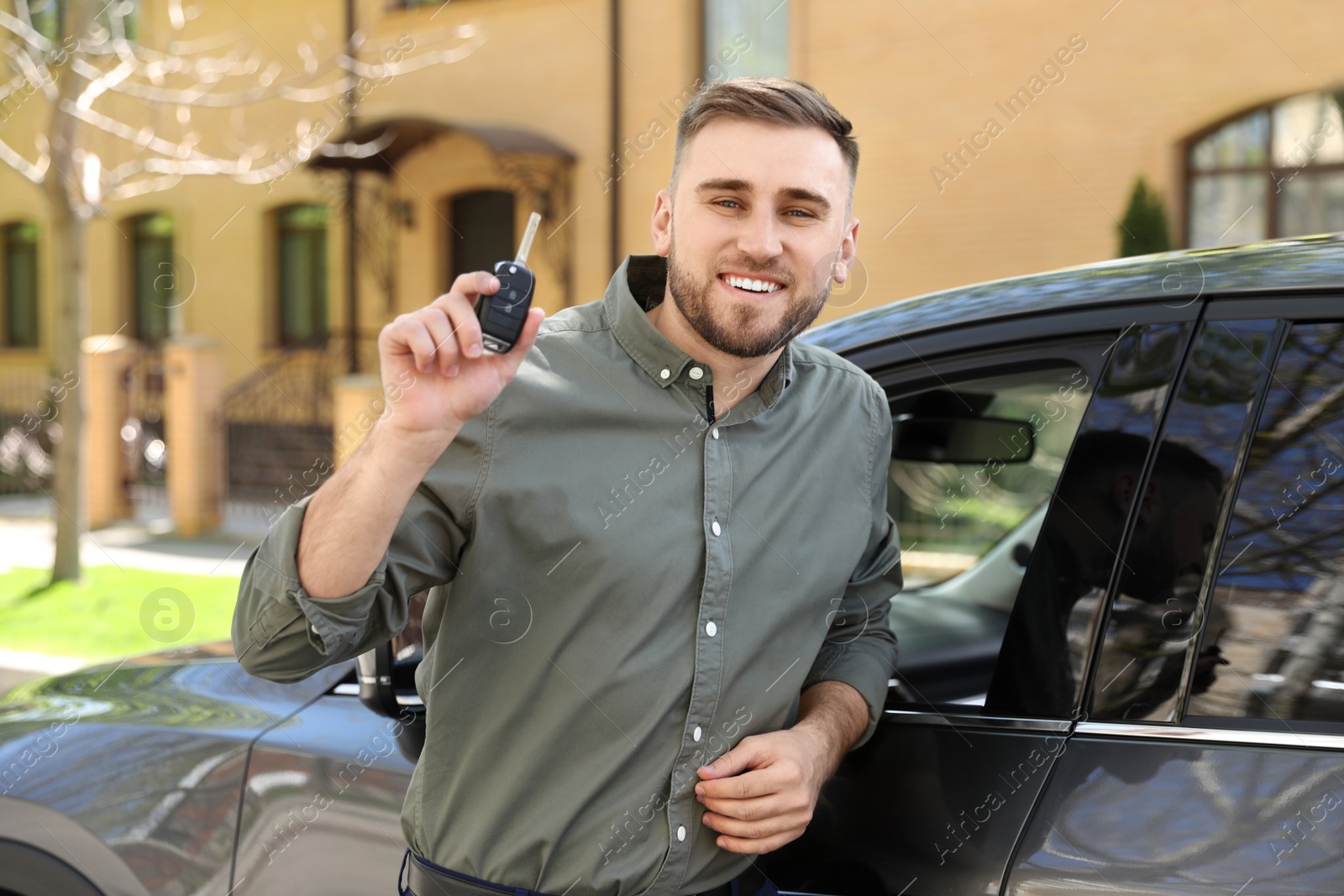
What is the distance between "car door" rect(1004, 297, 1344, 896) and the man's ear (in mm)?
773

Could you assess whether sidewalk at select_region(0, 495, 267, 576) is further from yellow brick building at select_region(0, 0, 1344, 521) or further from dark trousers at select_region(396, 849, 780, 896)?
dark trousers at select_region(396, 849, 780, 896)

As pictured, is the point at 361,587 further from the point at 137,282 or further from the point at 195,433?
the point at 137,282

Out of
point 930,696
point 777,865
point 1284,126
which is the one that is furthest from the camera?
point 1284,126

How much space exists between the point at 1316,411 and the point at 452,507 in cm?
114

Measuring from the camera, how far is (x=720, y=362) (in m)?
1.87

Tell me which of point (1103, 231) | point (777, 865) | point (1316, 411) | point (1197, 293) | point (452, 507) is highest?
point (1103, 231)

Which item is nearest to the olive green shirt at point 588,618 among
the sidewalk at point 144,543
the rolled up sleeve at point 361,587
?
the rolled up sleeve at point 361,587

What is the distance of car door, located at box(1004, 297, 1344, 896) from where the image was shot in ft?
5.11

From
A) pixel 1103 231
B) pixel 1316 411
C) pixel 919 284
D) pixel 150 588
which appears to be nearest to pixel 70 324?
pixel 150 588

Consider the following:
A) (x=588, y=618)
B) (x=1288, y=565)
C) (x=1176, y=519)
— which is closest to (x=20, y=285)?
(x=588, y=618)

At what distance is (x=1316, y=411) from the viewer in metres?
1.68

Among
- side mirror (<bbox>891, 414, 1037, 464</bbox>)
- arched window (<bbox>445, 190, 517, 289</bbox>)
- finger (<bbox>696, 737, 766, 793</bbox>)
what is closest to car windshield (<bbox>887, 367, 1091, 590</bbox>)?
side mirror (<bbox>891, 414, 1037, 464</bbox>)

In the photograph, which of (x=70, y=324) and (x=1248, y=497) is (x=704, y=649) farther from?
(x=70, y=324)

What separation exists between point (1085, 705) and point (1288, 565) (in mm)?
322
